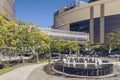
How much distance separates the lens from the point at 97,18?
12281 cm

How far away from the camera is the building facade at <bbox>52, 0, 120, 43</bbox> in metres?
117

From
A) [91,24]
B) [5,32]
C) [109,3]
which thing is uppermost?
[109,3]

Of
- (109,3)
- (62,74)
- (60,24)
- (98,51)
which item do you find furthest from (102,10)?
(62,74)

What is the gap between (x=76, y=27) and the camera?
14000 cm

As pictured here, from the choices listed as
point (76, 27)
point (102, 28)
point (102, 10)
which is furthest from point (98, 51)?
point (76, 27)

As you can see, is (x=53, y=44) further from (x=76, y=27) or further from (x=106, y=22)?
(x=76, y=27)

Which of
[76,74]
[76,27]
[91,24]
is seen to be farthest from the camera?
[76,27]

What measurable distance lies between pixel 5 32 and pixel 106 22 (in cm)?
8048

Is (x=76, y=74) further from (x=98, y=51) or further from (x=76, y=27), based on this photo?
(x=76, y=27)

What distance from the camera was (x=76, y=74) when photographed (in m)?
28.2

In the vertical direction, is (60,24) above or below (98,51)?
above

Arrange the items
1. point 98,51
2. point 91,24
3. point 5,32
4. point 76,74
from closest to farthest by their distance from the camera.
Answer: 1. point 76,74
2. point 5,32
3. point 98,51
4. point 91,24

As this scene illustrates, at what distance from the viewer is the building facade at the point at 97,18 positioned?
117375 millimetres

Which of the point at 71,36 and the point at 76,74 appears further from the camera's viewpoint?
the point at 71,36
